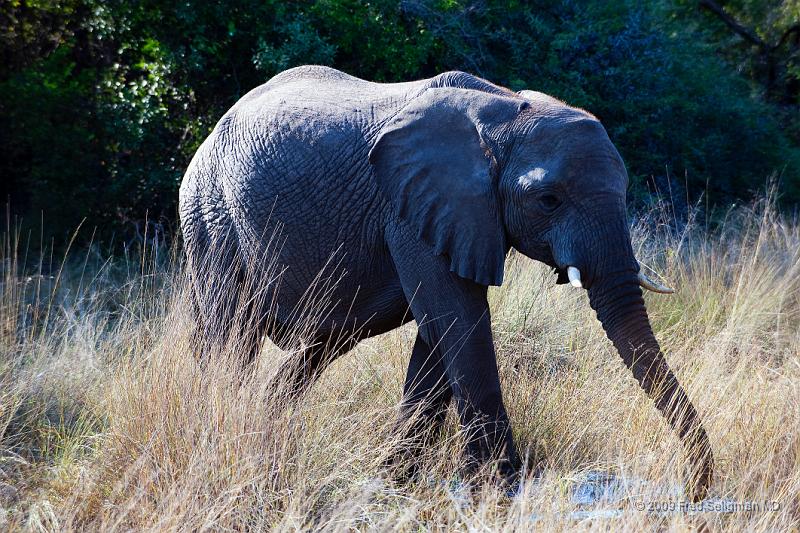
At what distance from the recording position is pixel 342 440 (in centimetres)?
433

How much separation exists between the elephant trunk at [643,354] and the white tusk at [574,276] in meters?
0.11

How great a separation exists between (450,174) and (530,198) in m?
0.38

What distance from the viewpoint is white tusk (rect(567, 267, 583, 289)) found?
378 cm

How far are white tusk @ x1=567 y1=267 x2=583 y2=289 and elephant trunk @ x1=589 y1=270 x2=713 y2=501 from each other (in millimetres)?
114

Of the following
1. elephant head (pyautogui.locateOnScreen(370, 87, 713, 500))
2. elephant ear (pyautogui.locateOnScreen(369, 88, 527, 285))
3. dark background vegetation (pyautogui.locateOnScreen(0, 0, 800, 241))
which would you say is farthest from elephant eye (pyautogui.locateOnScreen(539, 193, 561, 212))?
dark background vegetation (pyautogui.locateOnScreen(0, 0, 800, 241))

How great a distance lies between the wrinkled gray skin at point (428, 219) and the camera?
12.8 ft

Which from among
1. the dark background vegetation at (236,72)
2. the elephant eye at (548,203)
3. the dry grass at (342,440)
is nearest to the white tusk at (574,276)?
the elephant eye at (548,203)

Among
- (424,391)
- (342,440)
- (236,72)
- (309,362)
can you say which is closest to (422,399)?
(424,391)

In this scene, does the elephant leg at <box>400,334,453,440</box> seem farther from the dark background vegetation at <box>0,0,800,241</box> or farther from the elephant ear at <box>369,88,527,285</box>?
the dark background vegetation at <box>0,0,800,241</box>

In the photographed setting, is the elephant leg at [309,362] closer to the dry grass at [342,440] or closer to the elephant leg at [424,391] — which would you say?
the dry grass at [342,440]

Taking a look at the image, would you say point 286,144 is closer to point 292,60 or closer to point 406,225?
point 406,225

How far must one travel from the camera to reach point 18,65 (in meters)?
11.5

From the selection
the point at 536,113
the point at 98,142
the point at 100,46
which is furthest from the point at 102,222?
the point at 536,113

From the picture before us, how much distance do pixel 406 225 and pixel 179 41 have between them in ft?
21.4
